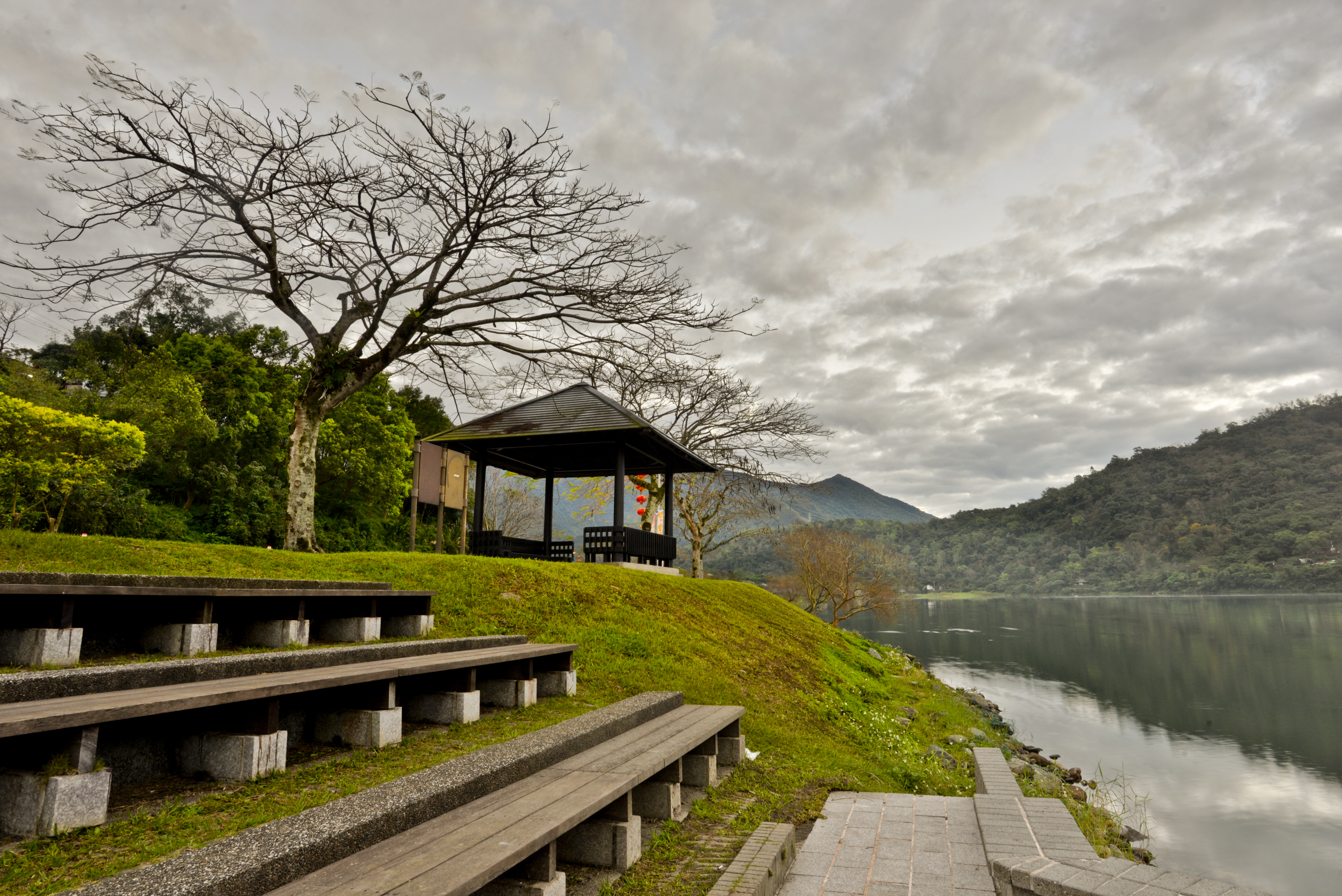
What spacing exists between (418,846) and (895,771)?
5906 mm

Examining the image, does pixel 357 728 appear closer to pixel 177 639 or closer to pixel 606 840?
pixel 177 639

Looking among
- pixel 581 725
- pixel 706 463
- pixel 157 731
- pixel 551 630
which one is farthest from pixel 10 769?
pixel 706 463

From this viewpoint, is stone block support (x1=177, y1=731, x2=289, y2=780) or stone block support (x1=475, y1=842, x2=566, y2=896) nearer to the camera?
stone block support (x1=475, y1=842, x2=566, y2=896)

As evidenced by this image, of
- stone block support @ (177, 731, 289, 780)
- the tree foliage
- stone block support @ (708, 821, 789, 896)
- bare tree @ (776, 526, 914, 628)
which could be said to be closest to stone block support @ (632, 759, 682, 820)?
stone block support @ (708, 821, 789, 896)

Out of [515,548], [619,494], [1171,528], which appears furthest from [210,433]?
[1171,528]

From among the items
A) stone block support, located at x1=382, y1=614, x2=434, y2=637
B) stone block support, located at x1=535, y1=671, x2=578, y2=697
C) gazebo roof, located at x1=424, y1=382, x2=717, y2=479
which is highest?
gazebo roof, located at x1=424, y1=382, x2=717, y2=479

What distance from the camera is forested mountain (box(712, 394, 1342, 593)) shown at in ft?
247

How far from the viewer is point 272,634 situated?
520 centimetres

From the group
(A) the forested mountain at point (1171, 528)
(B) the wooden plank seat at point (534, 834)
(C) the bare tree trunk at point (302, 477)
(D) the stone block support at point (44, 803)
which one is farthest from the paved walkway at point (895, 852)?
(A) the forested mountain at point (1171, 528)

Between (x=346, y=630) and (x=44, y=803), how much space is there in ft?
11.0

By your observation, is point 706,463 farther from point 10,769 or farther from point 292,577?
point 10,769

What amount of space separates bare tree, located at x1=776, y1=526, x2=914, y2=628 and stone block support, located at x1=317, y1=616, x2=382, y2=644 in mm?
29722

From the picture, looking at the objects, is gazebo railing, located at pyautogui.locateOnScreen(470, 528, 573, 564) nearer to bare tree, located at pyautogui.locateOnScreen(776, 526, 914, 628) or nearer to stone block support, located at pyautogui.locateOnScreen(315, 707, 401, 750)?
stone block support, located at pyautogui.locateOnScreen(315, 707, 401, 750)

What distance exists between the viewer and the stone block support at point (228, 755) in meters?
3.28
